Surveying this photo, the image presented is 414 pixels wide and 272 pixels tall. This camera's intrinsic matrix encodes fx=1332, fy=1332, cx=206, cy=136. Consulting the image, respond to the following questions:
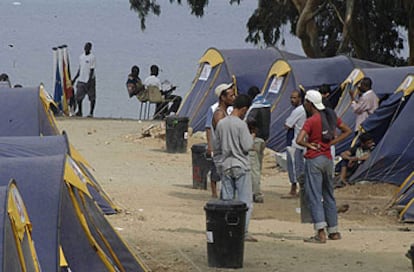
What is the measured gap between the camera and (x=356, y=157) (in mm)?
19031

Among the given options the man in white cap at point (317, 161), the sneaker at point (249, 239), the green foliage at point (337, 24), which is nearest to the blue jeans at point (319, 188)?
the man in white cap at point (317, 161)

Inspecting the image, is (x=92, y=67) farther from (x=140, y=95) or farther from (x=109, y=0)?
(x=109, y=0)

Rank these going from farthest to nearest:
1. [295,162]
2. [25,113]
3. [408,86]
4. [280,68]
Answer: [280,68] < [408,86] < [25,113] < [295,162]

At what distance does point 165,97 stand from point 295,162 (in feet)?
41.4

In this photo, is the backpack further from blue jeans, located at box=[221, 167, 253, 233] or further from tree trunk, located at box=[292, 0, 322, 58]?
tree trunk, located at box=[292, 0, 322, 58]

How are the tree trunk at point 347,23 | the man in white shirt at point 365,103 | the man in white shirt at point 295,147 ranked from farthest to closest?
1. the tree trunk at point 347,23
2. the man in white shirt at point 365,103
3. the man in white shirt at point 295,147

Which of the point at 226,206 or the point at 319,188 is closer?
the point at 226,206

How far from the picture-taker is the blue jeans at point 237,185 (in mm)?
12680

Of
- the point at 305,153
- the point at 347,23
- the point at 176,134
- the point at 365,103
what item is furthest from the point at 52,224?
the point at 347,23

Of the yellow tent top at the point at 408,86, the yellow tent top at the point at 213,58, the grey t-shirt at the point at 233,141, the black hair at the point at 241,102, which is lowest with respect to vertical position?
the yellow tent top at the point at 213,58

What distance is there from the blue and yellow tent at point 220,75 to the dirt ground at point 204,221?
88.7 inches

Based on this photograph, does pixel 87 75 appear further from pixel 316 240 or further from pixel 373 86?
pixel 316 240

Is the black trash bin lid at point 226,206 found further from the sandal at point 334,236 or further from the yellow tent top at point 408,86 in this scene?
the yellow tent top at point 408,86

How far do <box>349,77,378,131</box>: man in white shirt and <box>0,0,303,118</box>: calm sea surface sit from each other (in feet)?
62.2
